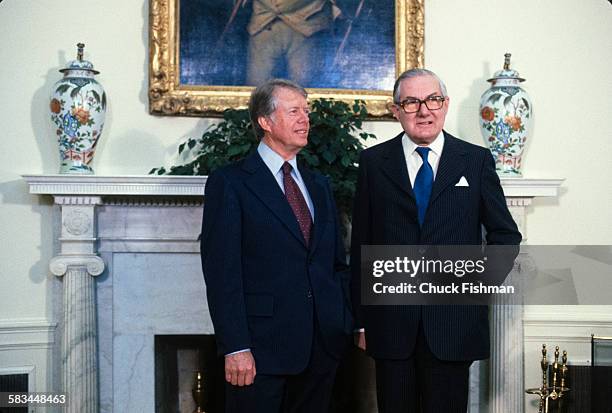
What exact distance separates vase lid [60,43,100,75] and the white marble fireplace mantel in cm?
56

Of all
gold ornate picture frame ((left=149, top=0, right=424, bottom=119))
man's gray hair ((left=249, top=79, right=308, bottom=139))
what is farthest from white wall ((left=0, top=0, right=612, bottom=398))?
man's gray hair ((left=249, top=79, right=308, bottom=139))

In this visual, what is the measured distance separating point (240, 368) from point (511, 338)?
1800 mm

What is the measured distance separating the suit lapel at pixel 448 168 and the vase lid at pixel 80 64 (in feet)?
6.15

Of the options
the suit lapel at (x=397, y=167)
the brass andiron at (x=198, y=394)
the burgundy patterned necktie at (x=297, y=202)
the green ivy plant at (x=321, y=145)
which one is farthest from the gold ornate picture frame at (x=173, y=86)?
the suit lapel at (x=397, y=167)

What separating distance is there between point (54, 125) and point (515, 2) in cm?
226

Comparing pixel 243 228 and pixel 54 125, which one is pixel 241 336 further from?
pixel 54 125

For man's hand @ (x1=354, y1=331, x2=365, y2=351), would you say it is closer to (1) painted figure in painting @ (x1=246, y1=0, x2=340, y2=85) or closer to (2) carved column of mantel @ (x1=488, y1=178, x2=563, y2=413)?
(2) carved column of mantel @ (x1=488, y1=178, x2=563, y2=413)

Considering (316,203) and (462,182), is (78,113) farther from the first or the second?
(462,182)

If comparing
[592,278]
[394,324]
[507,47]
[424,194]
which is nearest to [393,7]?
[507,47]

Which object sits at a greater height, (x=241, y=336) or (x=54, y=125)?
(x=54, y=125)

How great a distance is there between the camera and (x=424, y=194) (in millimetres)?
2266

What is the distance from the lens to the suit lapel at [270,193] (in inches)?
93.8

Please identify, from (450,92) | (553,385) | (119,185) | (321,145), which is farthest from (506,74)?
(119,185)

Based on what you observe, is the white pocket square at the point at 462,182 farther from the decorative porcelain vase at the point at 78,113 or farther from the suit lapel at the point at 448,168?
the decorative porcelain vase at the point at 78,113
